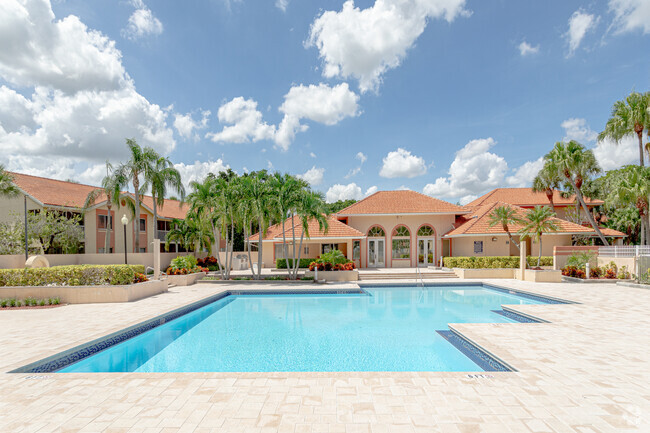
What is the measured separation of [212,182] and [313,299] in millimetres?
10408

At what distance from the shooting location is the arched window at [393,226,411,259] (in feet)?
91.8

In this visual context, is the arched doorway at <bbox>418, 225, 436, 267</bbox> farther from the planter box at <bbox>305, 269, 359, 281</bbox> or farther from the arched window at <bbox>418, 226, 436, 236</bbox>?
the planter box at <bbox>305, 269, 359, 281</bbox>

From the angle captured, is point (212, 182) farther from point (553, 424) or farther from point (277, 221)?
point (553, 424)

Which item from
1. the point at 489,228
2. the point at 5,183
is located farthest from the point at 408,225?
the point at 5,183

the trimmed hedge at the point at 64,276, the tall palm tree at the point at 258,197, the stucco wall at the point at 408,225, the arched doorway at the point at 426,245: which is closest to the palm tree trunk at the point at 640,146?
the stucco wall at the point at 408,225

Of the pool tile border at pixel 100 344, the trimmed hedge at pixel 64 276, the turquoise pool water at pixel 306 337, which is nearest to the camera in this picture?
the pool tile border at pixel 100 344

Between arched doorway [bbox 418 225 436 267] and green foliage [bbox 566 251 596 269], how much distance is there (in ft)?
32.0

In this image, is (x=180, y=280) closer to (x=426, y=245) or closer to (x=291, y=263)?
(x=291, y=263)

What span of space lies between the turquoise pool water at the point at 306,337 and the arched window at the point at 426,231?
12.2m

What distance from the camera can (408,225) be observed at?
28.0 metres

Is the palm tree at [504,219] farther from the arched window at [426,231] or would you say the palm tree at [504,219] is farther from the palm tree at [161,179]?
the palm tree at [161,179]

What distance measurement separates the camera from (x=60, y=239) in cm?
2197

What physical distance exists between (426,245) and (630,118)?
1703 centimetres

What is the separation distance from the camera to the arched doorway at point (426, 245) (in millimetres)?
27938
